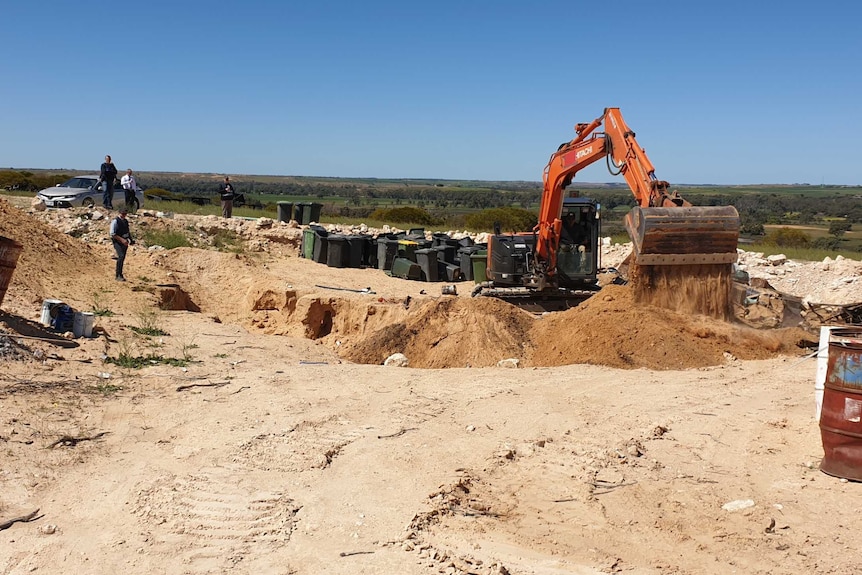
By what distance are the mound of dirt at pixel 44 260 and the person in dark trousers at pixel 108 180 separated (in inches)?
231

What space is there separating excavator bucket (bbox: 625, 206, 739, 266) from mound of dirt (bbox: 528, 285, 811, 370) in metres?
0.81

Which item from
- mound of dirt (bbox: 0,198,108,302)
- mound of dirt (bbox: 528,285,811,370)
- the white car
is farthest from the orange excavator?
the white car

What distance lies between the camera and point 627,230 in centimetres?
1198

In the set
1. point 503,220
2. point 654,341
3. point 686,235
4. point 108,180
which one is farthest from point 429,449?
point 503,220

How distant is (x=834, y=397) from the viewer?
6.50m

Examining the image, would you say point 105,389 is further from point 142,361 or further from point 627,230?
point 627,230

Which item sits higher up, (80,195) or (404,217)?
(80,195)

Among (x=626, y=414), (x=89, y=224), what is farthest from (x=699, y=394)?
(x=89, y=224)

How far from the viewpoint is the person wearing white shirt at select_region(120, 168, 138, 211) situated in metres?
25.1

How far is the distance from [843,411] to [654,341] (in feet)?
15.3

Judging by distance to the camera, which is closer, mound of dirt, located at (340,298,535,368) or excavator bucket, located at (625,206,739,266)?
excavator bucket, located at (625,206,739,266)

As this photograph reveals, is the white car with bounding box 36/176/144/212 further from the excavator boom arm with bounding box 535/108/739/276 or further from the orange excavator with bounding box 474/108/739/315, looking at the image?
the excavator boom arm with bounding box 535/108/739/276

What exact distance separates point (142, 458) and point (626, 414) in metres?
4.72

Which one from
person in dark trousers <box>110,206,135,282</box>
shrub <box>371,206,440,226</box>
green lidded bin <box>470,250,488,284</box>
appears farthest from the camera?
shrub <box>371,206,440,226</box>
